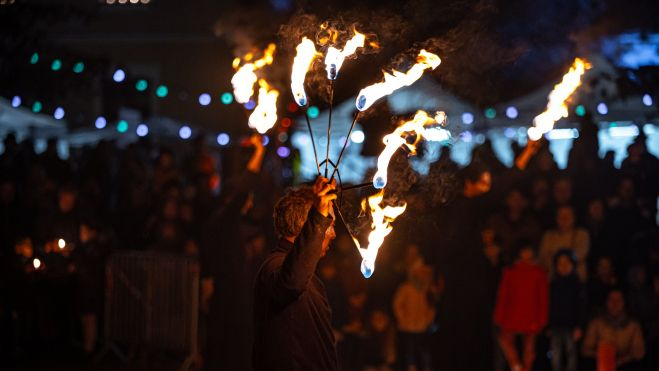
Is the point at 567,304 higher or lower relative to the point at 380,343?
higher

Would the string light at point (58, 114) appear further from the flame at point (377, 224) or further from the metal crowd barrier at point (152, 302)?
the flame at point (377, 224)

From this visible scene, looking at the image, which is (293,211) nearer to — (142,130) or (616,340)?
(616,340)

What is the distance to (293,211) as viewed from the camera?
4.81m

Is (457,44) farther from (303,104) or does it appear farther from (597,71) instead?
(597,71)

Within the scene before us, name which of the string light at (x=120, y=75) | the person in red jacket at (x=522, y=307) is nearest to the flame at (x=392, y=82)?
the person in red jacket at (x=522, y=307)

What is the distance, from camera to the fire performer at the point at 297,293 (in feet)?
14.4

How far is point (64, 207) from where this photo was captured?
10.2 m

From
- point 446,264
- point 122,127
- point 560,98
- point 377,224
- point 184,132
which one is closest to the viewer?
point 377,224

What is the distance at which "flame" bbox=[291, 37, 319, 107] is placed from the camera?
16.9 feet

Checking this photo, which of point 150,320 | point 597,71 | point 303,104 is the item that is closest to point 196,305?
point 150,320

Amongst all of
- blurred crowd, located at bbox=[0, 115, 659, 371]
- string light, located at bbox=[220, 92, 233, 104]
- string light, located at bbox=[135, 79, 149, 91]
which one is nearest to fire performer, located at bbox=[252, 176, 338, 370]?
blurred crowd, located at bbox=[0, 115, 659, 371]

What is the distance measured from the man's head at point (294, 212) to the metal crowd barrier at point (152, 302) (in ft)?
11.6

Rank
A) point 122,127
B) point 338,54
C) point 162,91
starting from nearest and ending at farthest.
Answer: point 338,54
point 162,91
point 122,127

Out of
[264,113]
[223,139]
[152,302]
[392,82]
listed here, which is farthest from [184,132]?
[392,82]
